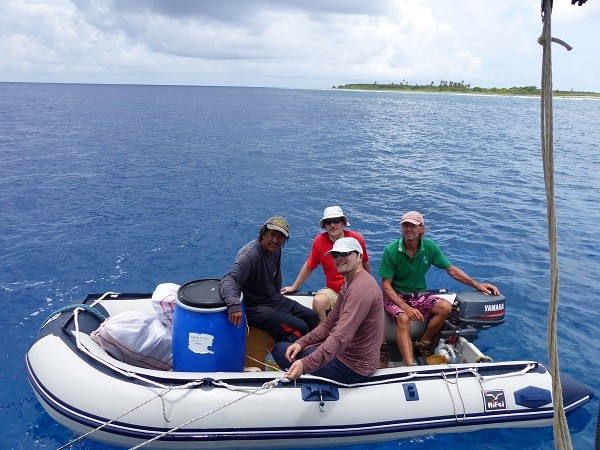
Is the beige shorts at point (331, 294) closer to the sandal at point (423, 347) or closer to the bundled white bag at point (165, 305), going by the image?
the sandal at point (423, 347)

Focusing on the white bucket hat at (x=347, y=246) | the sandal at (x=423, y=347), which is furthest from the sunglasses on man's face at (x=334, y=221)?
the sandal at (x=423, y=347)

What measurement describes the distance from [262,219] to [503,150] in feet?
70.3

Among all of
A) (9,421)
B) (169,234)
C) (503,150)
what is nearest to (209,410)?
(9,421)

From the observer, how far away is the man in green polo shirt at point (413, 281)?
5754mm

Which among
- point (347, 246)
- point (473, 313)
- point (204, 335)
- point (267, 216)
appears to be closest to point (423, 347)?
point (473, 313)

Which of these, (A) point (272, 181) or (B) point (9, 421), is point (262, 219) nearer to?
(A) point (272, 181)

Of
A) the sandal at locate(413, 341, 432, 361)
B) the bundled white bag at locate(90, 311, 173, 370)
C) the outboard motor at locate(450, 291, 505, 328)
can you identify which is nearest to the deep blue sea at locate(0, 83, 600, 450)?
the bundled white bag at locate(90, 311, 173, 370)

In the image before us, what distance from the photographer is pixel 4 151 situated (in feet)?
79.6

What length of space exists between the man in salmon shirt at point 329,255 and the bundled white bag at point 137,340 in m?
1.88

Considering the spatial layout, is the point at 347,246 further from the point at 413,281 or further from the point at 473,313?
the point at 473,313

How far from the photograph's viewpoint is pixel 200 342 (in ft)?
15.6

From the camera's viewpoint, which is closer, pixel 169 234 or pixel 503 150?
pixel 169 234

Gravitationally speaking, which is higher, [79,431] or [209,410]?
[209,410]

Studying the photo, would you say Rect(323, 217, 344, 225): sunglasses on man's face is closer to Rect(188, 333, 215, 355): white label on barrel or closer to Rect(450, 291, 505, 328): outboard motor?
Rect(450, 291, 505, 328): outboard motor
